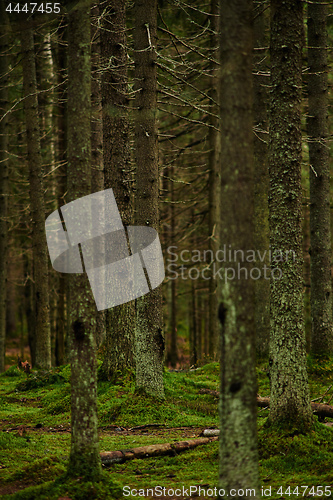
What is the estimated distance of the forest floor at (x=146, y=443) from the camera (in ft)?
15.0

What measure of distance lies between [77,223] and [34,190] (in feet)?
31.1

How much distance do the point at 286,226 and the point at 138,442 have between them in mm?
3907

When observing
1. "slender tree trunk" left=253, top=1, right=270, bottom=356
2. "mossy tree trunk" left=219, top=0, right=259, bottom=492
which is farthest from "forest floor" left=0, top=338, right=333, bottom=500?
"slender tree trunk" left=253, top=1, right=270, bottom=356

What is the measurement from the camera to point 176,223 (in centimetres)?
2334

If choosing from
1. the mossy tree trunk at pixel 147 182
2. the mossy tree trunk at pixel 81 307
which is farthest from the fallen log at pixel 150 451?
the mossy tree trunk at pixel 147 182

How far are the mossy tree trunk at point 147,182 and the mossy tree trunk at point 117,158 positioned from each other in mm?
981

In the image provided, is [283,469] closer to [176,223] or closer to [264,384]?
[264,384]

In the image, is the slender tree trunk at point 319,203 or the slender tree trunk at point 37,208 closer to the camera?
the slender tree trunk at point 319,203

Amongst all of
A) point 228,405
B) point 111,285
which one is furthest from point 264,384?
point 228,405

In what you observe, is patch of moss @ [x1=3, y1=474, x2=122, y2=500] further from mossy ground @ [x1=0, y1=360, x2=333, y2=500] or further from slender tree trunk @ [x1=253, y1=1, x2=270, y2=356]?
slender tree trunk @ [x1=253, y1=1, x2=270, y2=356]

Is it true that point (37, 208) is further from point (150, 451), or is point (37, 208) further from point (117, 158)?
point (150, 451)

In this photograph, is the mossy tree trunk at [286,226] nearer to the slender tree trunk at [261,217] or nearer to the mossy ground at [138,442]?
the mossy ground at [138,442]

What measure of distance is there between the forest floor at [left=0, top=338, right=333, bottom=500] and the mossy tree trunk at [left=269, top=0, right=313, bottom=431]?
0.44 meters

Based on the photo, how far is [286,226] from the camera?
571 cm
